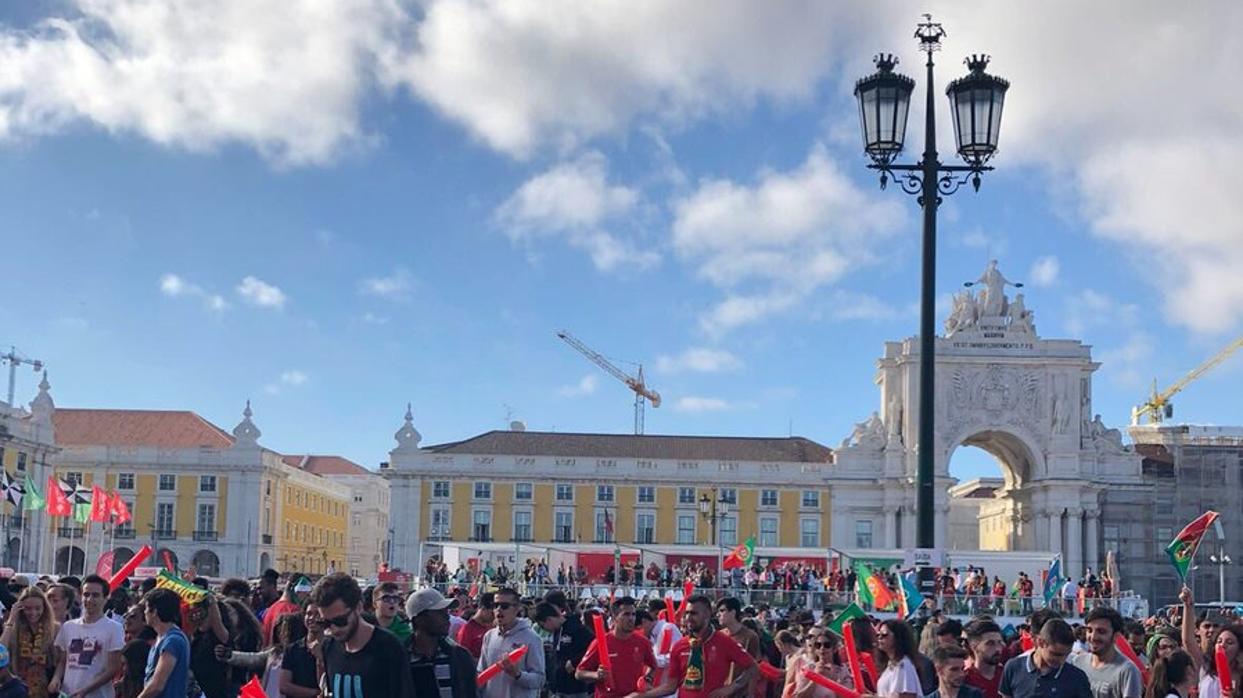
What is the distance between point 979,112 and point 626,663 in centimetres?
620

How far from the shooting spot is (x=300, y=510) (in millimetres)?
106125

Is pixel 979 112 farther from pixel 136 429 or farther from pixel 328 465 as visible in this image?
pixel 328 465

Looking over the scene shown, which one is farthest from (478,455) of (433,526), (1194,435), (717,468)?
(1194,435)

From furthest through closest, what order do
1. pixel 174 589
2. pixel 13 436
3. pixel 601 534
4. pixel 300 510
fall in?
pixel 300 510
pixel 601 534
pixel 13 436
pixel 174 589

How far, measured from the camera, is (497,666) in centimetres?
1171

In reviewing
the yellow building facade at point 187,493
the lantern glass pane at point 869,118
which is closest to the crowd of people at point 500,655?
the lantern glass pane at point 869,118

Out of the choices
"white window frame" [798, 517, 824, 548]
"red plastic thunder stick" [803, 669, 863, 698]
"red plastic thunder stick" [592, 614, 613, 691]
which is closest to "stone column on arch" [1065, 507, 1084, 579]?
"white window frame" [798, 517, 824, 548]

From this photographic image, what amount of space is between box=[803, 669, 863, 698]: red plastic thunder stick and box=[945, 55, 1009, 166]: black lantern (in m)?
6.79

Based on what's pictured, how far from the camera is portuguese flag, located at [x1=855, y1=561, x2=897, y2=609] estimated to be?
1027 inches

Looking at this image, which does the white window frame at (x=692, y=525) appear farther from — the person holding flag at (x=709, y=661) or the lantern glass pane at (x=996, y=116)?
the person holding flag at (x=709, y=661)

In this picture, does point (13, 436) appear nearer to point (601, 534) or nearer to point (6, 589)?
point (601, 534)

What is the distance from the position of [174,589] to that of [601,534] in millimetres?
78552

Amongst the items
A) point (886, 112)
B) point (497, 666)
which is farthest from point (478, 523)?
point (497, 666)

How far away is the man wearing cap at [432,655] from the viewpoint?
29.8 feet
